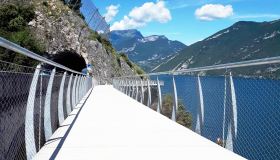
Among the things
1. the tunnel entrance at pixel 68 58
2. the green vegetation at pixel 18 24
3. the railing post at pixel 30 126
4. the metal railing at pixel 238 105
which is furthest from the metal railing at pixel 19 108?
the tunnel entrance at pixel 68 58

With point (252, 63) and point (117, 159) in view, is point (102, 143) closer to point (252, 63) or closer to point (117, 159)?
point (117, 159)

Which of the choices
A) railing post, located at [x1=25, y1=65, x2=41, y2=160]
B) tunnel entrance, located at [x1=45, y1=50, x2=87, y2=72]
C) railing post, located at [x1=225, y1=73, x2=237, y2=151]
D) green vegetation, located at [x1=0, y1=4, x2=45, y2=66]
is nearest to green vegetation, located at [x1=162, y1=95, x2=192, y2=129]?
railing post, located at [x1=225, y1=73, x2=237, y2=151]

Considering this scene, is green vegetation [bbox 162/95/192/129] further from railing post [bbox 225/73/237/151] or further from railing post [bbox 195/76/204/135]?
railing post [bbox 225/73/237/151]

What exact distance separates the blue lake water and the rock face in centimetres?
5306

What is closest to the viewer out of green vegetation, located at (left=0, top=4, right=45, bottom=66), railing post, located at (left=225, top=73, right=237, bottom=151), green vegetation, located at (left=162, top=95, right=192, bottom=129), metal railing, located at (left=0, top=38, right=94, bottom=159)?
metal railing, located at (left=0, top=38, right=94, bottom=159)

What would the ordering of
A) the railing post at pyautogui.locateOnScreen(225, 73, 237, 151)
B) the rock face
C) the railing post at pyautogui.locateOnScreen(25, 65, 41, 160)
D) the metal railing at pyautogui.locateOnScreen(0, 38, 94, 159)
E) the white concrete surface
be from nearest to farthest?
the metal railing at pyautogui.locateOnScreen(0, 38, 94, 159) → the railing post at pyautogui.locateOnScreen(25, 65, 41, 160) → the white concrete surface → the railing post at pyautogui.locateOnScreen(225, 73, 237, 151) → the rock face

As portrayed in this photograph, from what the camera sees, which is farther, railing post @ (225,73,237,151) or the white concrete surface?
railing post @ (225,73,237,151)

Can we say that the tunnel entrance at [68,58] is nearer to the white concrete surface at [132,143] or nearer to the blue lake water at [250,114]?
the white concrete surface at [132,143]

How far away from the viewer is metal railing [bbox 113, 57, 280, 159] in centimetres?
495

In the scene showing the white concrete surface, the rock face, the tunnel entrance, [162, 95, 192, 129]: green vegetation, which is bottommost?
the white concrete surface

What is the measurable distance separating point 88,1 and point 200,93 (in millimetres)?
70462

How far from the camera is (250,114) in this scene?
5555mm

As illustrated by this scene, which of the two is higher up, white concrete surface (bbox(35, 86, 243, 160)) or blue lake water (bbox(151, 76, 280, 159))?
blue lake water (bbox(151, 76, 280, 159))

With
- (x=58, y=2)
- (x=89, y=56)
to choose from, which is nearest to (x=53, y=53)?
(x=89, y=56)
